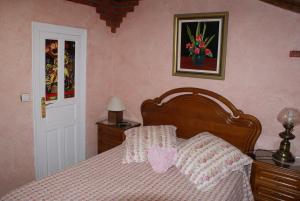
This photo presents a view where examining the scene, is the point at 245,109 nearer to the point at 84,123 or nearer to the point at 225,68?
the point at 225,68

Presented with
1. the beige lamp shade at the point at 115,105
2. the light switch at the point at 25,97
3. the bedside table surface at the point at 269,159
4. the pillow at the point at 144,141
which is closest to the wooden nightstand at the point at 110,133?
the beige lamp shade at the point at 115,105

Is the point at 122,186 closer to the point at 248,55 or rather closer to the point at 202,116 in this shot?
the point at 202,116

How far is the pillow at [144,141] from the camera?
2.77 m

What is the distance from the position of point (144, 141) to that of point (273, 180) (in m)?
1.31

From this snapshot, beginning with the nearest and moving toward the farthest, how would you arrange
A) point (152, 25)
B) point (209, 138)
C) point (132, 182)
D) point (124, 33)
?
point (132, 182), point (209, 138), point (152, 25), point (124, 33)

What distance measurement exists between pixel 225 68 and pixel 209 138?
0.83 metres

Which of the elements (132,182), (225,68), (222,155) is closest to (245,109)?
(225,68)

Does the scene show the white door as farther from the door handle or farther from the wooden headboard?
the wooden headboard

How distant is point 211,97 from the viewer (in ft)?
10.4

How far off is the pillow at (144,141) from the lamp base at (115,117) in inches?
27.6

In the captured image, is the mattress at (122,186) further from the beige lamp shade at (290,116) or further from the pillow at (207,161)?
the beige lamp shade at (290,116)

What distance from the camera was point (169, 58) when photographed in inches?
136

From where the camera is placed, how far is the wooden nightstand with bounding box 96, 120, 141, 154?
3592mm

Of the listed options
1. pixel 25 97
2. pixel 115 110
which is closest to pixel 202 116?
pixel 115 110
